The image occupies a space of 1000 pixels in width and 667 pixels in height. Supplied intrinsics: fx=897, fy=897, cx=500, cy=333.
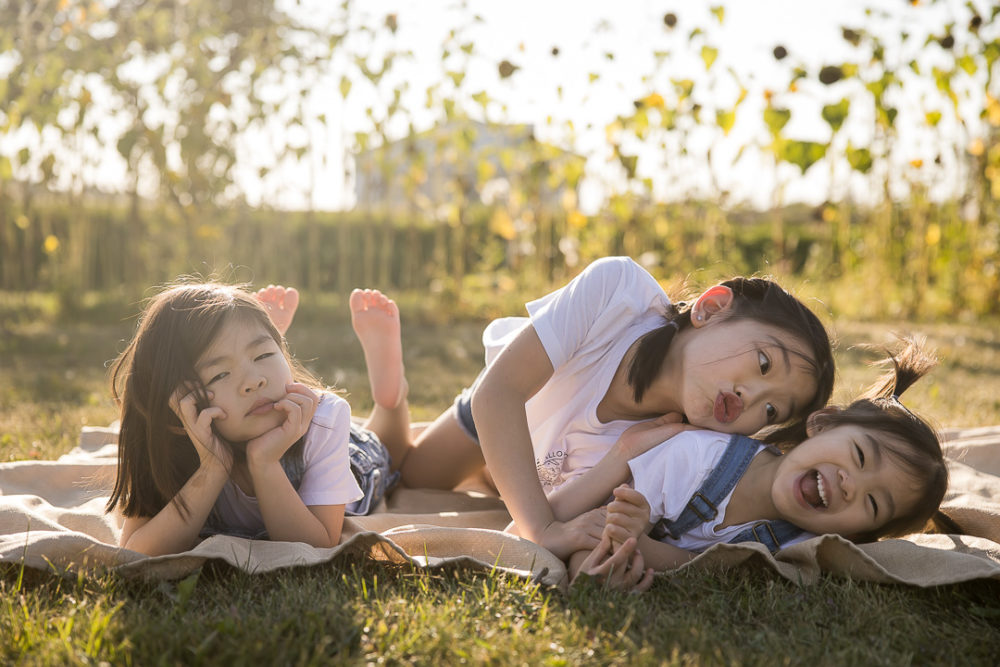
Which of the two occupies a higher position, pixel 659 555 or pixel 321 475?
pixel 321 475

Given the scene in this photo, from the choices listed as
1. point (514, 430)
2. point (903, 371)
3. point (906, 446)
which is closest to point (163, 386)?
point (514, 430)

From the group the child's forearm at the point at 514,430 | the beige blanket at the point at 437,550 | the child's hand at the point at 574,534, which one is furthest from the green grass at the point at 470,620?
the child's forearm at the point at 514,430

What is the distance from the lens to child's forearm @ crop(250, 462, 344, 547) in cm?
195

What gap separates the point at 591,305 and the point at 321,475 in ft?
2.58

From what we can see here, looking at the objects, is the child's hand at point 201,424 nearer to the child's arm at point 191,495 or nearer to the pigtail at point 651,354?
the child's arm at point 191,495

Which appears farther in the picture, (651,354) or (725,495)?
(651,354)

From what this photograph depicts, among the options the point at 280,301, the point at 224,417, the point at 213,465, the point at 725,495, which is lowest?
the point at 725,495

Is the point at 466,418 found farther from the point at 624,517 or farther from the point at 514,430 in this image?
the point at 624,517

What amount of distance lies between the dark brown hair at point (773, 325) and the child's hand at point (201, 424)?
1.00m

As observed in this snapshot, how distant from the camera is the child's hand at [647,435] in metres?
2.14

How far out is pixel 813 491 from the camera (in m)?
2.04

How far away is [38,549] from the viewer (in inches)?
71.0

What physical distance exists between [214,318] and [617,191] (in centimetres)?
496

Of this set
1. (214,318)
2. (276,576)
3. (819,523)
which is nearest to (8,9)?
(214,318)
